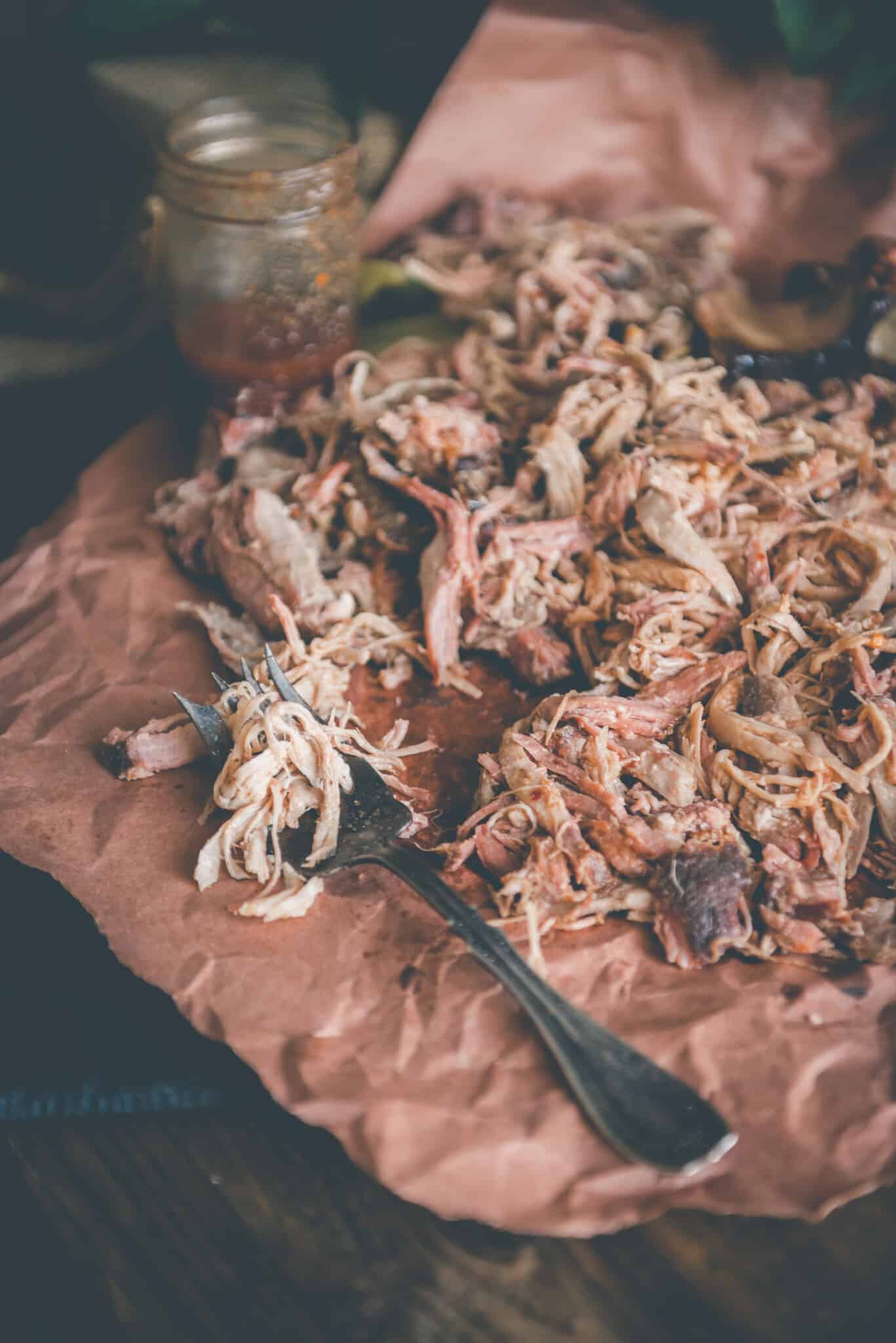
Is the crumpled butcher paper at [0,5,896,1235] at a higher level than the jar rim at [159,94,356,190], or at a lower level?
lower

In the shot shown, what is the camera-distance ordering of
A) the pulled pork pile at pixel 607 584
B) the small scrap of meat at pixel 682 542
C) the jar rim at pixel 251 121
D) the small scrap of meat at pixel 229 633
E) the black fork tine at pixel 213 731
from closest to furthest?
the pulled pork pile at pixel 607 584 < the black fork tine at pixel 213 731 < the small scrap of meat at pixel 682 542 < the small scrap of meat at pixel 229 633 < the jar rim at pixel 251 121

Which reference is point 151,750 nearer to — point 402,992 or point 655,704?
point 402,992

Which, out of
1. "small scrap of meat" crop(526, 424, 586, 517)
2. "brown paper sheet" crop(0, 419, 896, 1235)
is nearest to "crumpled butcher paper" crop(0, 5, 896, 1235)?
"brown paper sheet" crop(0, 419, 896, 1235)

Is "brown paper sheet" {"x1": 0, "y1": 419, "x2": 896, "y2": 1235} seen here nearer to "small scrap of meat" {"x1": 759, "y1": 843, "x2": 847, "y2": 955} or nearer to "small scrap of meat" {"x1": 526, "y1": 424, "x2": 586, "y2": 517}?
"small scrap of meat" {"x1": 759, "y1": 843, "x2": 847, "y2": 955}

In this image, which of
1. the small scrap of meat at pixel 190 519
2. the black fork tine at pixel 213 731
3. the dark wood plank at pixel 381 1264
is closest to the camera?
the dark wood plank at pixel 381 1264

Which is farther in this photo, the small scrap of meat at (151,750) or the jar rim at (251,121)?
the jar rim at (251,121)

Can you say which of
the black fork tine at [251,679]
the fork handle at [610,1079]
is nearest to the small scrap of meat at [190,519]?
the black fork tine at [251,679]

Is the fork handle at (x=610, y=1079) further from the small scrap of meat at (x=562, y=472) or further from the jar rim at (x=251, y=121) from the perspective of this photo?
the jar rim at (x=251, y=121)
